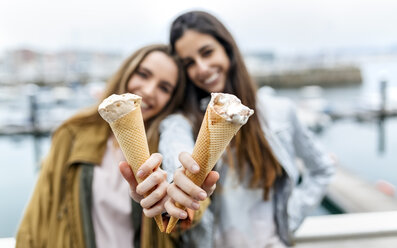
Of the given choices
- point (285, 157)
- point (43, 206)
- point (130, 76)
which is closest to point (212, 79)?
point (130, 76)

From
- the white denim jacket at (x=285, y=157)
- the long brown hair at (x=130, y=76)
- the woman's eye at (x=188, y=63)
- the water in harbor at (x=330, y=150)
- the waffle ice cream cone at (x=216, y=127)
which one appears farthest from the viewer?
the water in harbor at (x=330, y=150)

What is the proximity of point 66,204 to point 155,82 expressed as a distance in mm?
805

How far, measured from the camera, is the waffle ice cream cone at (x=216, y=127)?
814mm

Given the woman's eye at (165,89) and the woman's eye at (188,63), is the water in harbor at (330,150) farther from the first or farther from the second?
the woman's eye at (188,63)

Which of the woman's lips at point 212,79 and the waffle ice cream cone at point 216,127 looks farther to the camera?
the woman's lips at point 212,79

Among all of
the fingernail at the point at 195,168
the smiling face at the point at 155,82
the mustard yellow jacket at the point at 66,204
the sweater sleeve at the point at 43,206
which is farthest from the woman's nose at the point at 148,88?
the fingernail at the point at 195,168

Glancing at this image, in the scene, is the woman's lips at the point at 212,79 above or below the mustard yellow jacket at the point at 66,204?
above

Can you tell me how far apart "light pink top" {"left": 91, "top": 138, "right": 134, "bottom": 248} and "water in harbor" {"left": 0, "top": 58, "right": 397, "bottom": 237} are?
4446 millimetres

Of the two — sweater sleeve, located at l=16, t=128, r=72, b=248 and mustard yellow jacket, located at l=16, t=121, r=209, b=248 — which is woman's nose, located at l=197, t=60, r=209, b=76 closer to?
mustard yellow jacket, located at l=16, t=121, r=209, b=248

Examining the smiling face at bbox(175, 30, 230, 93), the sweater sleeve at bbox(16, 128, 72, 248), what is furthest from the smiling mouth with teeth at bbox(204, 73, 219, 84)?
the sweater sleeve at bbox(16, 128, 72, 248)

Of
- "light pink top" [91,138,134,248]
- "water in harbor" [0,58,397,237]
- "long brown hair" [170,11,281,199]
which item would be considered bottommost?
"water in harbor" [0,58,397,237]

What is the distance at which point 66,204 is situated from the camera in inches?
65.9

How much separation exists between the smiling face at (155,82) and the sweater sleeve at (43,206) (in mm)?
561

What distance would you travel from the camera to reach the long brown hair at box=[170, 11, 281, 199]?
167 centimetres
